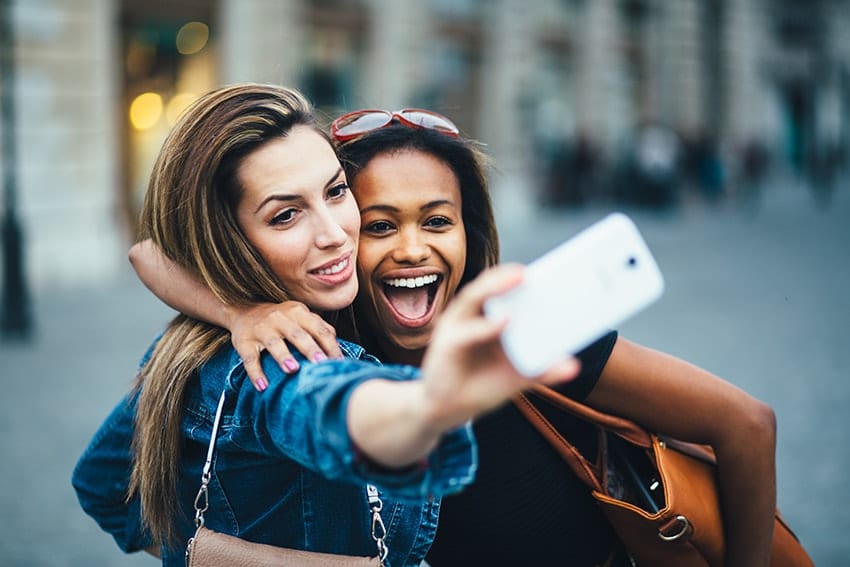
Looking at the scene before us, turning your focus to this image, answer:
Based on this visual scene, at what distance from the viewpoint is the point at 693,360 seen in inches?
273

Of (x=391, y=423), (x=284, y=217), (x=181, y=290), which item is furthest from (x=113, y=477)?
(x=391, y=423)

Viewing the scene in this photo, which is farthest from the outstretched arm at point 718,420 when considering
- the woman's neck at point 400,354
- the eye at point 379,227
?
the eye at point 379,227

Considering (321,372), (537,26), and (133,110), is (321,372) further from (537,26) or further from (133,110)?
(537,26)

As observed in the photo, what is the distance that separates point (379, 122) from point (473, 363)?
3.59ft

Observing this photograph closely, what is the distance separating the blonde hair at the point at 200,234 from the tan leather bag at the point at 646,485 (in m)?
0.69

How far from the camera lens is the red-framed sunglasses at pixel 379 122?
2.01 m

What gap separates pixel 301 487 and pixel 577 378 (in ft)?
2.11

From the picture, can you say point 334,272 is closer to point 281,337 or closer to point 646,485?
point 281,337

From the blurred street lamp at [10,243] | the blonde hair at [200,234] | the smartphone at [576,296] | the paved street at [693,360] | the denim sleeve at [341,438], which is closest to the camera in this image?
the smartphone at [576,296]

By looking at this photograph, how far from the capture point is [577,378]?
6.04 ft

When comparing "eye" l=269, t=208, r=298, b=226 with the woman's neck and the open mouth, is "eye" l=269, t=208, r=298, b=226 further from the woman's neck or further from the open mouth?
the woman's neck

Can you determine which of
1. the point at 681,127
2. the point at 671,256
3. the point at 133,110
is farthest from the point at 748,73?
the point at 133,110

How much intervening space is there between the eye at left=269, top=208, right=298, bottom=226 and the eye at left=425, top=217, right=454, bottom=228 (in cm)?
41

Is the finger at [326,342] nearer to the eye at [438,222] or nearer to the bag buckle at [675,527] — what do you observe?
the eye at [438,222]
